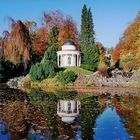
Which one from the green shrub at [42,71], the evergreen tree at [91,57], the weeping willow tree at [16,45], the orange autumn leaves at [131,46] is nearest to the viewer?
the green shrub at [42,71]

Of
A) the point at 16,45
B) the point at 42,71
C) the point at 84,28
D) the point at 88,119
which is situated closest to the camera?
the point at 88,119

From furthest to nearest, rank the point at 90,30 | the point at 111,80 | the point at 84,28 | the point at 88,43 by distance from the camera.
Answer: the point at 90,30
the point at 84,28
the point at 88,43
the point at 111,80

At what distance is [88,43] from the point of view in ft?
210

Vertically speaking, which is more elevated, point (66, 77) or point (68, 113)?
point (66, 77)

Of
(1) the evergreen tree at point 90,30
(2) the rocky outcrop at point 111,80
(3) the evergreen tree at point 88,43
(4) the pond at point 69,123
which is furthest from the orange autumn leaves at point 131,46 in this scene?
(4) the pond at point 69,123

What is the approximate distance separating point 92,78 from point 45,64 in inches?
248

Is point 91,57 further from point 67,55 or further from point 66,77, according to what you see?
point 66,77

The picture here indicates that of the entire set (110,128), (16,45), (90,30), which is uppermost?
(90,30)

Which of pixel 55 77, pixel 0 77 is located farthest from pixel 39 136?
pixel 0 77

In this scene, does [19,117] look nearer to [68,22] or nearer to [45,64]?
[45,64]

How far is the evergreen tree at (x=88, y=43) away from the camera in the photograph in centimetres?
5891

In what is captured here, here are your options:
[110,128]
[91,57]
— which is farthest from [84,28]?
[110,128]

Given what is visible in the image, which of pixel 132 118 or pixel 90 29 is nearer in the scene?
pixel 132 118

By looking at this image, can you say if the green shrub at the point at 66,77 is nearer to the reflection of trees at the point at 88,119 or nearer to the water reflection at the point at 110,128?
the reflection of trees at the point at 88,119
